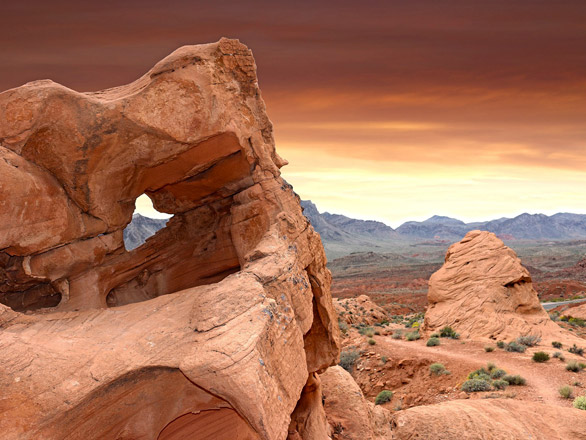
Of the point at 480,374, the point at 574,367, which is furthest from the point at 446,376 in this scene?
the point at 574,367

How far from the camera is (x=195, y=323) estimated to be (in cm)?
789

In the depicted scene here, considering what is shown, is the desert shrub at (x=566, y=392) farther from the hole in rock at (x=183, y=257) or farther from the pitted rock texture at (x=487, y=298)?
the hole in rock at (x=183, y=257)

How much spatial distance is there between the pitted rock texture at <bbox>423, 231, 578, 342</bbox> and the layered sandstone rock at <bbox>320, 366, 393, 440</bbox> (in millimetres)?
15548

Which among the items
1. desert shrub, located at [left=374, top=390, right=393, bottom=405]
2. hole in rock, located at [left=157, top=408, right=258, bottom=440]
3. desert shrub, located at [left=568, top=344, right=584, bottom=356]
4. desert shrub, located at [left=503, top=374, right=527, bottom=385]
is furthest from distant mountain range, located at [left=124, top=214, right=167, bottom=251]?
→ hole in rock, located at [left=157, top=408, right=258, bottom=440]

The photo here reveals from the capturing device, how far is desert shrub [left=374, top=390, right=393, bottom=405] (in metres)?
19.5

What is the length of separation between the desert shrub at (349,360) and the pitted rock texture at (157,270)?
12060mm

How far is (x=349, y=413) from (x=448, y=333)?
1671 centimetres

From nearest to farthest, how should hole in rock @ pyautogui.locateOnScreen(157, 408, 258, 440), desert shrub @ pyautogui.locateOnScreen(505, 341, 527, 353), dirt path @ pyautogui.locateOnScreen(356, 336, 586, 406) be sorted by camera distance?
hole in rock @ pyautogui.locateOnScreen(157, 408, 258, 440)
dirt path @ pyautogui.locateOnScreen(356, 336, 586, 406)
desert shrub @ pyautogui.locateOnScreen(505, 341, 527, 353)

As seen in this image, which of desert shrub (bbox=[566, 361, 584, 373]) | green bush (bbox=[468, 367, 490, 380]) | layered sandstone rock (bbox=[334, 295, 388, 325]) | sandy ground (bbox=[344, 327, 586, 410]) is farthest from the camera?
layered sandstone rock (bbox=[334, 295, 388, 325])

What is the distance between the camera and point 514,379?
59.1 feet

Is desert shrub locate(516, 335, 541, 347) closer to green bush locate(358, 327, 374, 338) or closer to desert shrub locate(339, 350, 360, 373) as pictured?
green bush locate(358, 327, 374, 338)

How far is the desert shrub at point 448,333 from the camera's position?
27.8 metres

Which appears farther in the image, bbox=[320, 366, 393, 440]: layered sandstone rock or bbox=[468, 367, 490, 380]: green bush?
bbox=[468, 367, 490, 380]: green bush

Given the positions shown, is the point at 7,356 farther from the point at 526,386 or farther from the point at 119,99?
the point at 526,386
